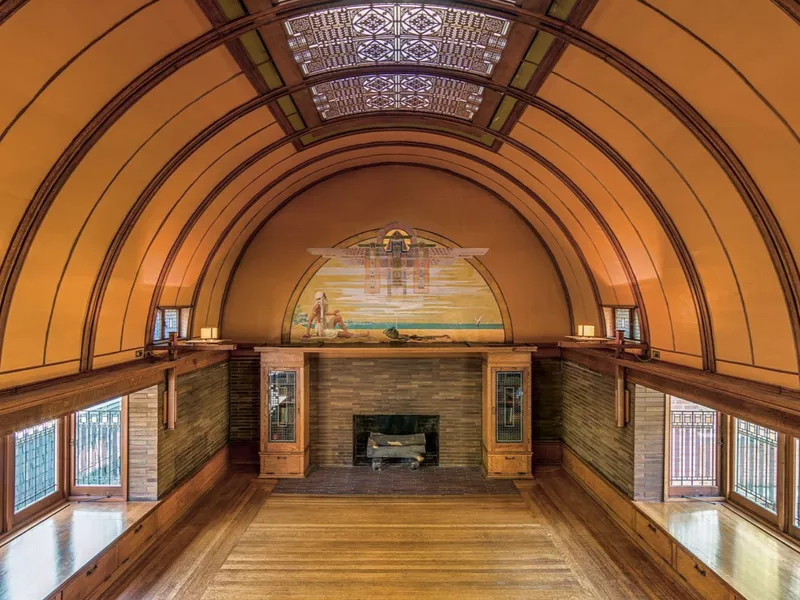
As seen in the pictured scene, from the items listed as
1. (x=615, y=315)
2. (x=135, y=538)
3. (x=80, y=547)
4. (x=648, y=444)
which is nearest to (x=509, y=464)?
(x=648, y=444)

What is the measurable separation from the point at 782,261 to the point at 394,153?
23.4ft

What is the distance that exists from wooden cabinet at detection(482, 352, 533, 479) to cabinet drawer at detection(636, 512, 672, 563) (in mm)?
3082

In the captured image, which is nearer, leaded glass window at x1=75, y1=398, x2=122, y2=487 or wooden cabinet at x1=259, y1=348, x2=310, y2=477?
leaded glass window at x1=75, y1=398, x2=122, y2=487

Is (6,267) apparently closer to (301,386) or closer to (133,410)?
(133,410)

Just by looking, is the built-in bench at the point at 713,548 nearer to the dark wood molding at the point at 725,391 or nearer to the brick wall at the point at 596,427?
the brick wall at the point at 596,427

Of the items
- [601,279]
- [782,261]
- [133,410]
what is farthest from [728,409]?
[133,410]

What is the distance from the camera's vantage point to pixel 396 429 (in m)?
11.1

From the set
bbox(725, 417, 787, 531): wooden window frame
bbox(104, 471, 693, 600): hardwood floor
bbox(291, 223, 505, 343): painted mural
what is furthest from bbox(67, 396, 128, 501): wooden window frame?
bbox(725, 417, 787, 531): wooden window frame

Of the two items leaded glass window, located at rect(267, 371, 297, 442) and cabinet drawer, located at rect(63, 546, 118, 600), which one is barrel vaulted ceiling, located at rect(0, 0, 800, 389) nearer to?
cabinet drawer, located at rect(63, 546, 118, 600)

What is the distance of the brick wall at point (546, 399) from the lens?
11047 mm

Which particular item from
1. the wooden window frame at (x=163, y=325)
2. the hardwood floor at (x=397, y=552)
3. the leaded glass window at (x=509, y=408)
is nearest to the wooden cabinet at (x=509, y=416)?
the leaded glass window at (x=509, y=408)

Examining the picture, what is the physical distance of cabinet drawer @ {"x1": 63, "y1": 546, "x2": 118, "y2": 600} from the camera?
5.58m

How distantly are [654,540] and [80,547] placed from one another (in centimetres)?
788

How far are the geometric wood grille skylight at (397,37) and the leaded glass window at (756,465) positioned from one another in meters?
6.23
